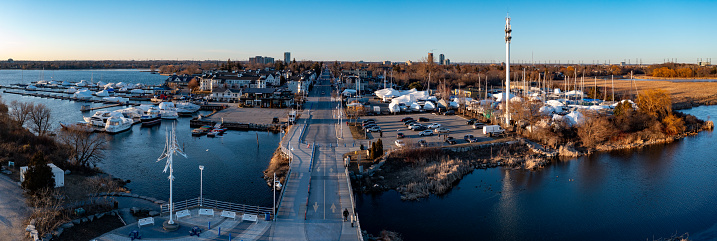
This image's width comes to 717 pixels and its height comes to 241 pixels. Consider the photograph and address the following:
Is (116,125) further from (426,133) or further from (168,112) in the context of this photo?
(426,133)

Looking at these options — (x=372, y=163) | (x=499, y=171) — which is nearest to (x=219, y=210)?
(x=372, y=163)

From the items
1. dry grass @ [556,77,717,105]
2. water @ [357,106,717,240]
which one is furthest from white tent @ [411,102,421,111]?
dry grass @ [556,77,717,105]

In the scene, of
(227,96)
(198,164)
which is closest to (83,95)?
(227,96)

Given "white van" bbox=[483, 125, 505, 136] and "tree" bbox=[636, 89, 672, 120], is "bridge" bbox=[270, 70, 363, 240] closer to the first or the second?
"white van" bbox=[483, 125, 505, 136]

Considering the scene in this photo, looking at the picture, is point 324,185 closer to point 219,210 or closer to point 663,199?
point 219,210

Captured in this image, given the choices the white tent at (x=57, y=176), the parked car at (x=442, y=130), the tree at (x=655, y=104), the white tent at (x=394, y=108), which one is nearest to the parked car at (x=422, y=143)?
the parked car at (x=442, y=130)

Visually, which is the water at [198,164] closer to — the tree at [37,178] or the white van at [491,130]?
the tree at [37,178]
